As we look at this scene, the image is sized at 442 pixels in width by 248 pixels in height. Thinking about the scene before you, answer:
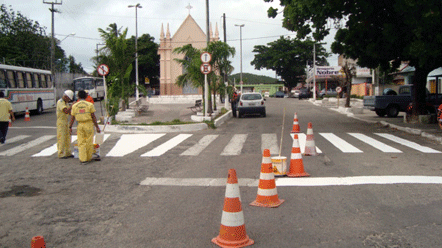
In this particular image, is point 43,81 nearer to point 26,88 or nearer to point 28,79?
point 28,79

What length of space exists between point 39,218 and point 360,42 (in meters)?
15.3

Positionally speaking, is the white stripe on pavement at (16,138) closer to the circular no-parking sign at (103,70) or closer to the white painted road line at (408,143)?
the circular no-parking sign at (103,70)

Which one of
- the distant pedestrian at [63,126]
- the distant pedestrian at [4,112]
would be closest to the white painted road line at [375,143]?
the distant pedestrian at [63,126]

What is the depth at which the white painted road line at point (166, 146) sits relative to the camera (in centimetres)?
1149

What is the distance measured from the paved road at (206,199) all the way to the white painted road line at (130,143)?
7.6 inches

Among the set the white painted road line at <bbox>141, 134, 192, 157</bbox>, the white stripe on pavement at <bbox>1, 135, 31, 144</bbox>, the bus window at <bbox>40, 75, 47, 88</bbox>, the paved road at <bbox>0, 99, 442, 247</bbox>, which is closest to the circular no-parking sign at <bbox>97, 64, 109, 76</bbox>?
the white stripe on pavement at <bbox>1, 135, 31, 144</bbox>

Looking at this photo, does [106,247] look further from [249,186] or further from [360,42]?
[360,42]

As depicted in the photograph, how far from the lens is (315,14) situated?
58.0 ft

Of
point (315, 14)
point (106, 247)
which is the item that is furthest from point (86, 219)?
point (315, 14)

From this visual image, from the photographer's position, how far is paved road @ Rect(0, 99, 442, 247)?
5.00m

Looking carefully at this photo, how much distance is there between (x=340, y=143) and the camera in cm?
1298

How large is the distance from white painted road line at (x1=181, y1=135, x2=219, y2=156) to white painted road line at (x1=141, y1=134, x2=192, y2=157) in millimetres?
628

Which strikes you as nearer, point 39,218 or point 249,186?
point 39,218

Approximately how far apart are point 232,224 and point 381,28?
1474cm
